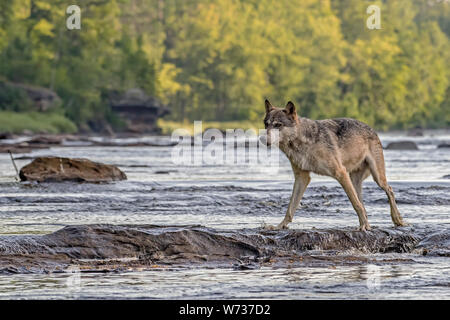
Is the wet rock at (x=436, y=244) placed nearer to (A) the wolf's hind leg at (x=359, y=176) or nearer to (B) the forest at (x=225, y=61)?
(A) the wolf's hind leg at (x=359, y=176)

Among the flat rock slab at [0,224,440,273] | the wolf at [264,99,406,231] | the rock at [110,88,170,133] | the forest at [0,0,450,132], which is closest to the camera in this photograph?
the flat rock slab at [0,224,440,273]

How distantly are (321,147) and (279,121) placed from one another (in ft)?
2.27

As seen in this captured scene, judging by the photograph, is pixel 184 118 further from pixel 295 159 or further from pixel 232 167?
pixel 295 159

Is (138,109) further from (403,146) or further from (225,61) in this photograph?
(403,146)

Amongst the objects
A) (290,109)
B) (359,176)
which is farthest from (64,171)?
(290,109)

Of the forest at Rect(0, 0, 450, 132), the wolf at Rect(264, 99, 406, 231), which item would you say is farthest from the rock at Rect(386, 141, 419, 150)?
the wolf at Rect(264, 99, 406, 231)

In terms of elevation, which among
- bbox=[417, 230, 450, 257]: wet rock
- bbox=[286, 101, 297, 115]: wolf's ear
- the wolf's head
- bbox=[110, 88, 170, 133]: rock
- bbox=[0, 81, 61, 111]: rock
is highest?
bbox=[286, 101, 297, 115]: wolf's ear

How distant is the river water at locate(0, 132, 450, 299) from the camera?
8734mm

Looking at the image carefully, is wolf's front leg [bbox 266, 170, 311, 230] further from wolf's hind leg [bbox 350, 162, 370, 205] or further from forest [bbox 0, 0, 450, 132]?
forest [bbox 0, 0, 450, 132]

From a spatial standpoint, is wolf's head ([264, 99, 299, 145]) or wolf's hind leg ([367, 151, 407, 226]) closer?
wolf's head ([264, 99, 299, 145])

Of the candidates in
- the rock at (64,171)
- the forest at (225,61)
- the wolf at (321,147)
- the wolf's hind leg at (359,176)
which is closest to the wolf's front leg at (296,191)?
the wolf at (321,147)

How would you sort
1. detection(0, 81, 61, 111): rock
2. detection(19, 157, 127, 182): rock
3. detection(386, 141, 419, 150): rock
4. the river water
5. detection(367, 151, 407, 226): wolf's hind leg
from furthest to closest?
detection(0, 81, 61, 111): rock, detection(386, 141, 419, 150): rock, detection(19, 157, 127, 182): rock, detection(367, 151, 407, 226): wolf's hind leg, the river water

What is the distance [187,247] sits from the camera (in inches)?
420

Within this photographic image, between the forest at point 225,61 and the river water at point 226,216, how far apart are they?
46.3 metres
